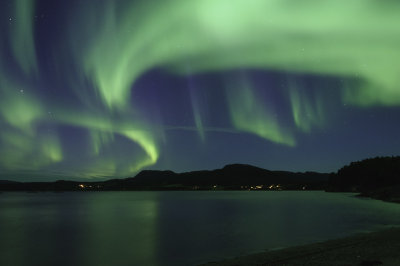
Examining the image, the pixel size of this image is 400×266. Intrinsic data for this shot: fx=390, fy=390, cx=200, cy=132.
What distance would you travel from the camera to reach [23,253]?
34.8m

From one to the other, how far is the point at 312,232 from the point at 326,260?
26741mm

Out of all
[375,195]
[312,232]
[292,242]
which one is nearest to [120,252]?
[292,242]

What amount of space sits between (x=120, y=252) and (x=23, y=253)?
8796 millimetres

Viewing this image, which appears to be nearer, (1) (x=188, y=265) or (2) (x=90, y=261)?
(1) (x=188, y=265)

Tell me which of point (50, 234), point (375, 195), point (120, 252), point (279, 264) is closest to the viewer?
point (279, 264)

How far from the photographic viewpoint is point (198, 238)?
42.8 meters

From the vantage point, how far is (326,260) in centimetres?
2128

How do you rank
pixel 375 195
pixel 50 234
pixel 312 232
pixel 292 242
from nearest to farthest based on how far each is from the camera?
pixel 292 242
pixel 312 232
pixel 50 234
pixel 375 195

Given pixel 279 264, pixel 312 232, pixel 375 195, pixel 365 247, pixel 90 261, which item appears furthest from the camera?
pixel 375 195

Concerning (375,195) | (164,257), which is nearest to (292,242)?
(164,257)

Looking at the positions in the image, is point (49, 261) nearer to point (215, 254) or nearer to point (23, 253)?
point (23, 253)

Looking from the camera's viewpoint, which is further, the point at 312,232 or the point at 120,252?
the point at 312,232

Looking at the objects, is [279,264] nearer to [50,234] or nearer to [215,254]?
[215,254]

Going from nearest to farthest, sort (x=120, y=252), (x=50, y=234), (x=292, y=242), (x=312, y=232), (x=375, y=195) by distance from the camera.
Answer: (x=120, y=252), (x=292, y=242), (x=312, y=232), (x=50, y=234), (x=375, y=195)
